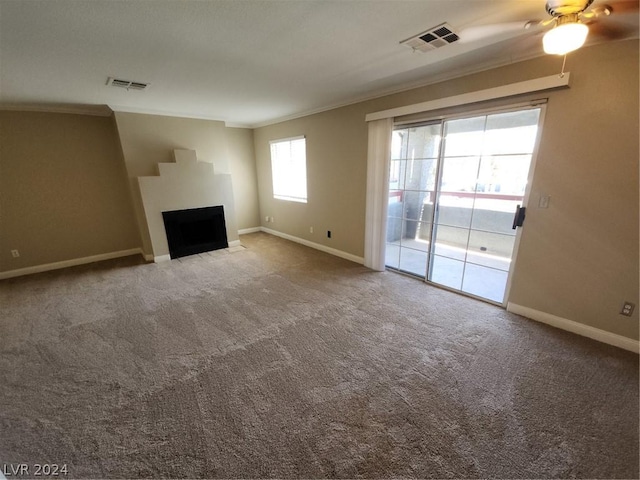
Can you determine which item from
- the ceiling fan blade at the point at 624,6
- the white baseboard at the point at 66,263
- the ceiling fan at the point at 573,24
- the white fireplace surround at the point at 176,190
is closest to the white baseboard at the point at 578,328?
the ceiling fan at the point at 573,24

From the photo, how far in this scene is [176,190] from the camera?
4223 millimetres

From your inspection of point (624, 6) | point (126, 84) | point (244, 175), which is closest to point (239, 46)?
point (126, 84)

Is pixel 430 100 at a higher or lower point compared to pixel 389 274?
higher

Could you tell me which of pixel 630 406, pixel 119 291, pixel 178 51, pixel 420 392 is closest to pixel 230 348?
pixel 420 392

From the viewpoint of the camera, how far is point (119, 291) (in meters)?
3.25

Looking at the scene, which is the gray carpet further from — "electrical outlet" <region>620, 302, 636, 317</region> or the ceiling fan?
the ceiling fan

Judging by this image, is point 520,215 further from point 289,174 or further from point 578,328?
point 289,174

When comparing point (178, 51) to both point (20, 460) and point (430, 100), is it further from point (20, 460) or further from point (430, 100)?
point (20, 460)

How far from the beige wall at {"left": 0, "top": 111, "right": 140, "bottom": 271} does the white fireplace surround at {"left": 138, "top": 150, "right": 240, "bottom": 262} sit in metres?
0.72

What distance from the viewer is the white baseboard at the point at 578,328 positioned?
6.76 feet

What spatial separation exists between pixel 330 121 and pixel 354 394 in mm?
3667

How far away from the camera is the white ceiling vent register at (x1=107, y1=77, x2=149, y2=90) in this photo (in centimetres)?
266

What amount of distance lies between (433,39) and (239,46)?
1.48 metres

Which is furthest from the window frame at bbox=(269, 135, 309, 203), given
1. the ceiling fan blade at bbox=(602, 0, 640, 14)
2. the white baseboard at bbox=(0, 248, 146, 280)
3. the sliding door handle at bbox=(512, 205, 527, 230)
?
the ceiling fan blade at bbox=(602, 0, 640, 14)
